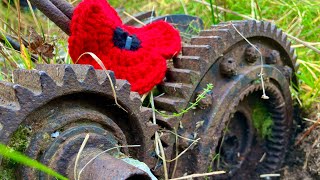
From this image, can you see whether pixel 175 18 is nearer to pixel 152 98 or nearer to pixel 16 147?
pixel 152 98

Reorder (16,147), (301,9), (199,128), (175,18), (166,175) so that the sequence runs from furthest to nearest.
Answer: (301,9) → (175,18) → (199,128) → (166,175) → (16,147)

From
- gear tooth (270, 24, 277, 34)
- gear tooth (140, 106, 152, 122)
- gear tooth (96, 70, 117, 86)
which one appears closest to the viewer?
gear tooth (96, 70, 117, 86)

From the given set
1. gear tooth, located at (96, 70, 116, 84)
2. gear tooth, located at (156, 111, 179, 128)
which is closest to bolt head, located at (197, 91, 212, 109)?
gear tooth, located at (156, 111, 179, 128)

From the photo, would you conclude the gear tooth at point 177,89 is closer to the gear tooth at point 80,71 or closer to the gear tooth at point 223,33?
the gear tooth at point 223,33

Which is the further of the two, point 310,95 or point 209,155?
point 310,95

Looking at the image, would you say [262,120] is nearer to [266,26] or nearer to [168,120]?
[266,26]

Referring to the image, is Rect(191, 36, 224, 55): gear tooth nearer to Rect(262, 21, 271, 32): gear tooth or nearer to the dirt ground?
Rect(262, 21, 271, 32): gear tooth

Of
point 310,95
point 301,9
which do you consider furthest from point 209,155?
point 301,9
